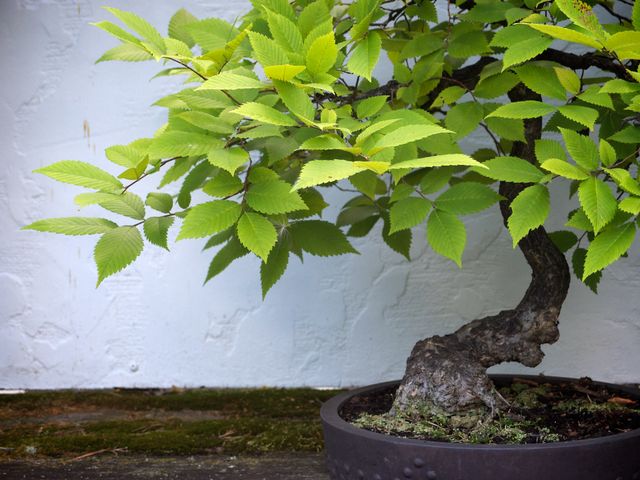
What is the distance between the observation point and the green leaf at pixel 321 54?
0.62 meters

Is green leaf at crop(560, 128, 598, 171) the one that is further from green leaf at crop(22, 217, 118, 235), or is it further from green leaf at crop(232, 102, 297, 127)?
green leaf at crop(22, 217, 118, 235)

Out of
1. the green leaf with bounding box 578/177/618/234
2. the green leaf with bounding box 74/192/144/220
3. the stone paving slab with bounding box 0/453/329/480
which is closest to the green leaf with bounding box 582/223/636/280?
the green leaf with bounding box 578/177/618/234

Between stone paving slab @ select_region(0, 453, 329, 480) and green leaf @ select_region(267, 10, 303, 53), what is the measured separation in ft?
2.22

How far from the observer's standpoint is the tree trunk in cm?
89

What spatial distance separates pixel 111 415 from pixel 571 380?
90 cm

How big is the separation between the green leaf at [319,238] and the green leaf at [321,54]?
10.1 inches

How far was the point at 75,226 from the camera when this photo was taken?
2.35ft

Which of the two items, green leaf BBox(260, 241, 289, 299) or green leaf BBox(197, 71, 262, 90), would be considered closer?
green leaf BBox(197, 71, 262, 90)

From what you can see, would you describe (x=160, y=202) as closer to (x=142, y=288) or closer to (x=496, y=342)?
(x=496, y=342)

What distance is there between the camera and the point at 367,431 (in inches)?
30.1

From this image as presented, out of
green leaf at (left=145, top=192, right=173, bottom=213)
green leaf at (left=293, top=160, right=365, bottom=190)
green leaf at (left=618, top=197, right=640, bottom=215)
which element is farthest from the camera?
green leaf at (left=145, top=192, right=173, bottom=213)

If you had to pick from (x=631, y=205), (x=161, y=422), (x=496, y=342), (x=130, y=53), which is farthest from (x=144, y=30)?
(x=161, y=422)

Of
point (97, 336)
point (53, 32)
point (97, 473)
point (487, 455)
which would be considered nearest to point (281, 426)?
point (97, 473)

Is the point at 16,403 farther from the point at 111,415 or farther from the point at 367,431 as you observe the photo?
the point at 367,431
